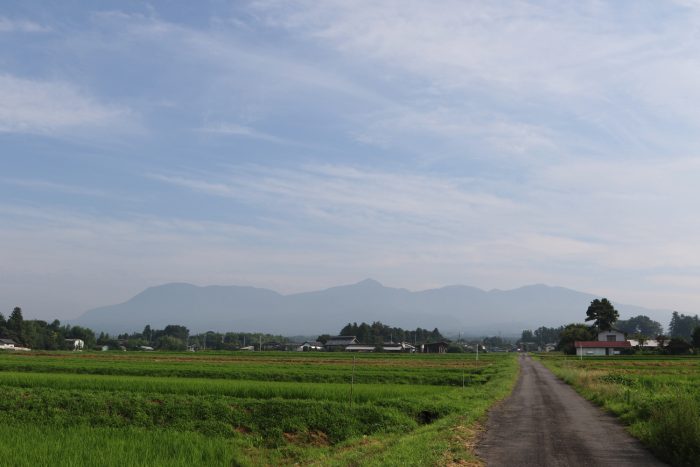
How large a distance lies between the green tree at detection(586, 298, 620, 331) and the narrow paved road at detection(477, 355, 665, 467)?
3941 inches

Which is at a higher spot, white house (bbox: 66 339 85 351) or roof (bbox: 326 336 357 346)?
roof (bbox: 326 336 357 346)

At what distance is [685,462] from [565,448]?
253cm

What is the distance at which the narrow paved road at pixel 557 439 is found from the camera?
12203 mm

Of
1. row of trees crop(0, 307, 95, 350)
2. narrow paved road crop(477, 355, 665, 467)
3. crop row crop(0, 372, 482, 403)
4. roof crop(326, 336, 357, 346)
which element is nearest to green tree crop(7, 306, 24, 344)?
row of trees crop(0, 307, 95, 350)

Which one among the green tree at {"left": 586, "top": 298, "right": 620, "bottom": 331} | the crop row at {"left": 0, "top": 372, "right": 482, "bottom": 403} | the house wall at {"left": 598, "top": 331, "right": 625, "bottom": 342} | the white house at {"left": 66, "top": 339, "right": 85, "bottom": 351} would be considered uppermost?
the green tree at {"left": 586, "top": 298, "right": 620, "bottom": 331}

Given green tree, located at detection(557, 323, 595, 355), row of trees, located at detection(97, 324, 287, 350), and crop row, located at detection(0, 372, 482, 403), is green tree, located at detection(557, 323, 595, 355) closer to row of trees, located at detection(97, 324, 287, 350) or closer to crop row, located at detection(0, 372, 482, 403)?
row of trees, located at detection(97, 324, 287, 350)

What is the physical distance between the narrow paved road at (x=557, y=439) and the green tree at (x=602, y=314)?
100m

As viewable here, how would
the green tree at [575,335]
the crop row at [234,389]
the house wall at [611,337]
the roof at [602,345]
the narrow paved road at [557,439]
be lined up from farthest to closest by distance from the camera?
the green tree at [575,335], the house wall at [611,337], the roof at [602,345], the crop row at [234,389], the narrow paved road at [557,439]

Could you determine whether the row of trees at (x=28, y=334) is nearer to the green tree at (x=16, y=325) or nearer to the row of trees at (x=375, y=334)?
the green tree at (x=16, y=325)

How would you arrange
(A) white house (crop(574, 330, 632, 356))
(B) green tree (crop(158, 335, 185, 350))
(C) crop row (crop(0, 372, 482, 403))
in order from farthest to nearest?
(B) green tree (crop(158, 335, 185, 350)) → (A) white house (crop(574, 330, 632, 356)) → (C) crop row (crop(0, 372, 482, 403))

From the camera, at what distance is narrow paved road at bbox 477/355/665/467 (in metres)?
12.2

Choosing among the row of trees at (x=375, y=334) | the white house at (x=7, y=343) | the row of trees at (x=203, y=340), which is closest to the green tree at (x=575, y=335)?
the row of trees at (x=375, y=334)

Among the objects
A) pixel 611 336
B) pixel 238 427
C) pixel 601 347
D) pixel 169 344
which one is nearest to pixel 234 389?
pixel 238 427

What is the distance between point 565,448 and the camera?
13.5 m
